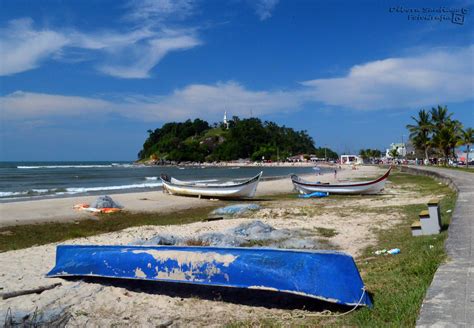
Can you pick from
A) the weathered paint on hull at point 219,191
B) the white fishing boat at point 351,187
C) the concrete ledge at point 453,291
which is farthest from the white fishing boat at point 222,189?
the concrete ledge at point 453,291

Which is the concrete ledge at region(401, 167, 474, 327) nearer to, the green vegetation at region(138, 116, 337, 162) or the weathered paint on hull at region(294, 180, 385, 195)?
the weathered paint on hull at region(294, 180, 385, 195)

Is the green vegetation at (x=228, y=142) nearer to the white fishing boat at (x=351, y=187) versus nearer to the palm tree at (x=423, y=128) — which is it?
the palm tree at (x=423, y=128)

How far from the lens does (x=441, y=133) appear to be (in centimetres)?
5406

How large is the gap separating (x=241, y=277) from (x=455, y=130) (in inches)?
2260

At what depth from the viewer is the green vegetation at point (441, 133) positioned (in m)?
52.6

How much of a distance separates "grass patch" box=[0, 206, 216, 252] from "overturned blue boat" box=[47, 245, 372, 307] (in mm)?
5081

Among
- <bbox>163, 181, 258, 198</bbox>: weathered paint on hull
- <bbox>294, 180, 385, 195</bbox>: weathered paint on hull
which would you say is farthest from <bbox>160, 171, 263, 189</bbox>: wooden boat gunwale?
<bbox>294, 180, 385, 195</bbox>: weathered paint on hull

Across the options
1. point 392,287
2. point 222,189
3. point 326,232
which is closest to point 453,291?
point 392,287

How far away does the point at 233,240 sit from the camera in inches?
343

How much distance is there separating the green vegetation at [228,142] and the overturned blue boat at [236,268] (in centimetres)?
14498

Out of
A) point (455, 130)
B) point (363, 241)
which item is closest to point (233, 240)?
point (363, 241)

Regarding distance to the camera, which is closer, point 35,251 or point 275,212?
point 35,251

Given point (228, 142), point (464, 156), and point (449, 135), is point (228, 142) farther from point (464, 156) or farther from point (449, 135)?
Result: point (449, 135)

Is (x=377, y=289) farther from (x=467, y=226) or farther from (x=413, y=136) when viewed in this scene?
(x=413, y=136)
